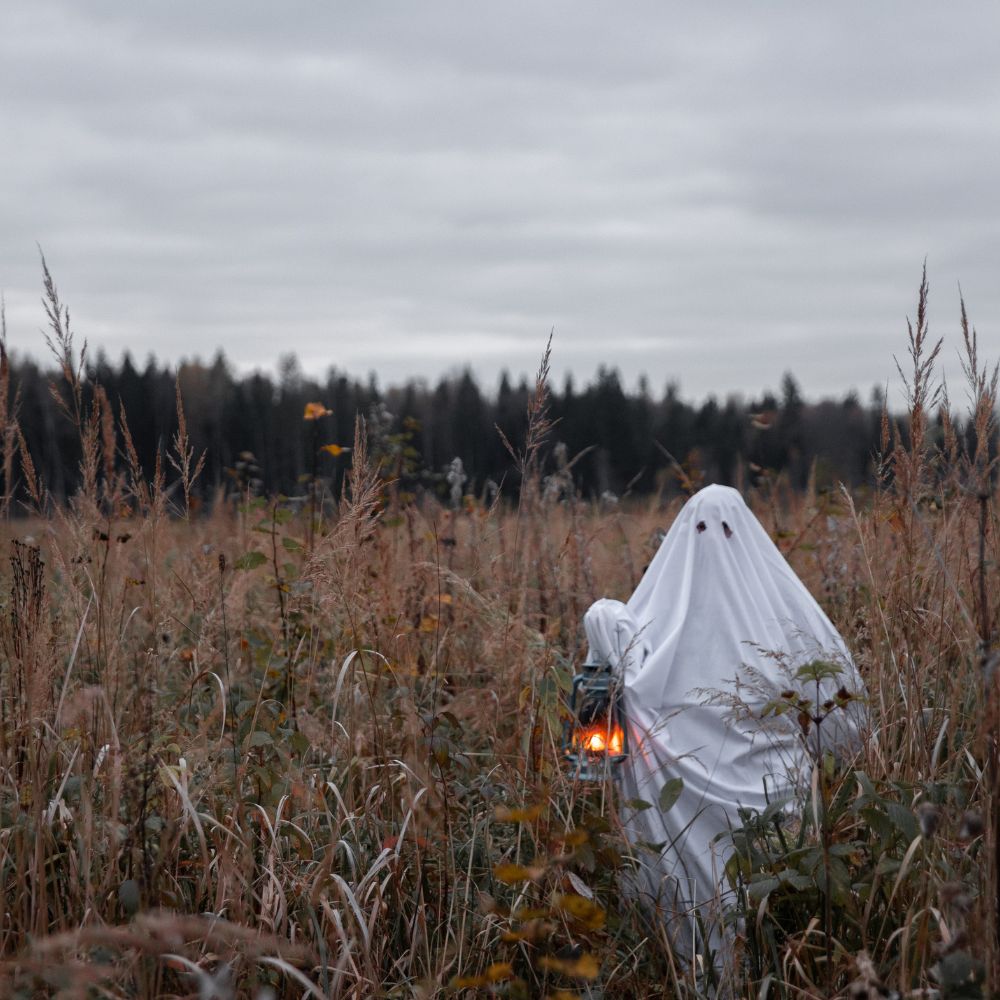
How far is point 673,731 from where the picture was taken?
2.97 metres

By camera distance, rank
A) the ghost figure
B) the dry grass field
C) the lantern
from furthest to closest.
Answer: the lantern
the ghost figure
the dry grass field

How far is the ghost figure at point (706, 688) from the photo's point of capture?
8.50 ft

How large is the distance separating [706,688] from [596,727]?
0.34 metres

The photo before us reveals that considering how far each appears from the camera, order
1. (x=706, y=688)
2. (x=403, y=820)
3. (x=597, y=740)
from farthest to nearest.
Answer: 1. (x=597, y=740)
2. (x=706, y=688)
3. (x=403, y=820)

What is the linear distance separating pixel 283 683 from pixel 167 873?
4.01ft

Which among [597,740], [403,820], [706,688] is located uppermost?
[706,688]

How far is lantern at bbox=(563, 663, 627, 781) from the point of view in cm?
272

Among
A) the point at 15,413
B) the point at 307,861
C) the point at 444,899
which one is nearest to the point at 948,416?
the point at 444,899

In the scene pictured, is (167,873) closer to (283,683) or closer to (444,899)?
(444,899)

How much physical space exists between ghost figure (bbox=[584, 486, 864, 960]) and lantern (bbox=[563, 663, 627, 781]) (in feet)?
0.15

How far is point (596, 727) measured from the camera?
2.79 m

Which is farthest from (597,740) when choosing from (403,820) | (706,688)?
(403,820)

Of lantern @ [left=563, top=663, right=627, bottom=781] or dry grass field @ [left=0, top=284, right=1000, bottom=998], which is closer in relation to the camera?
dry grass field @ [left=0, top=284, right=1000, bottom=998]

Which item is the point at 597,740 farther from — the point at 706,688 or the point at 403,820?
the point at 403,820
